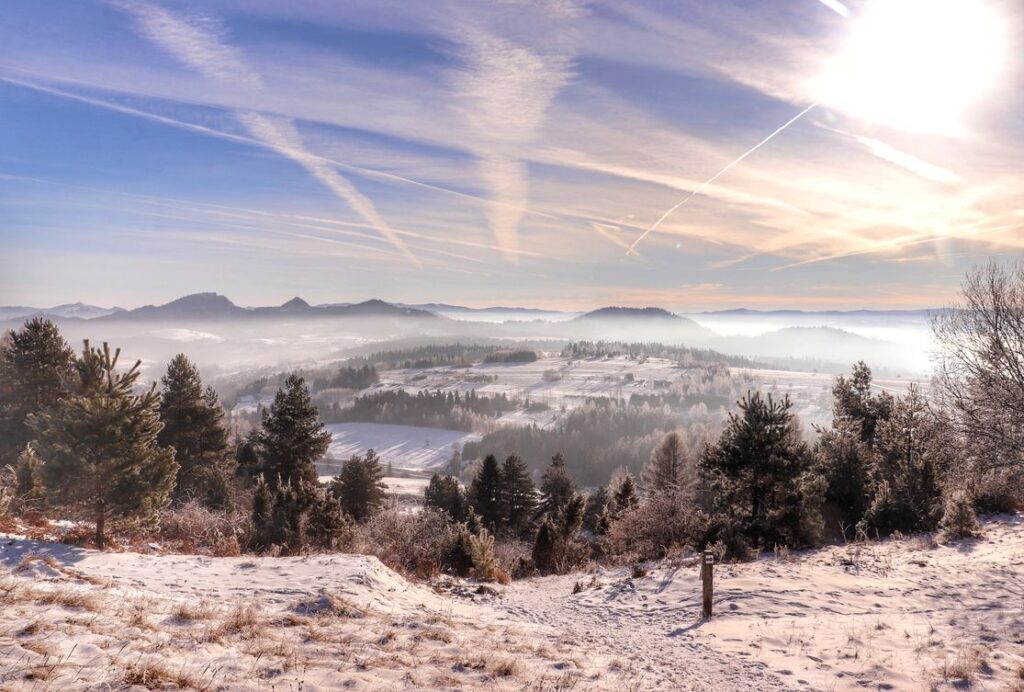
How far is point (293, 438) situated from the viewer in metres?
30.5

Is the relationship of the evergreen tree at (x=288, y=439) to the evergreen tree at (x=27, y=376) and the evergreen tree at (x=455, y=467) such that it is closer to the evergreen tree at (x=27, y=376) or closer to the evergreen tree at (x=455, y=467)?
the evergreen tree at (x=27, y=376)

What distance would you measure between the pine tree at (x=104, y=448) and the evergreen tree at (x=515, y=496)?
32285mm

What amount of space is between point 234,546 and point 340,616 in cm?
862

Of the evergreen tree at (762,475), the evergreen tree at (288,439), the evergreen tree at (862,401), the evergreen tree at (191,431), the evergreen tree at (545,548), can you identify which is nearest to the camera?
the evergreen tree at (762,475)

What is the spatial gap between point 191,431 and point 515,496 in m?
26.6

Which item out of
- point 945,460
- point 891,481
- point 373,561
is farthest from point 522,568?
point 891,481

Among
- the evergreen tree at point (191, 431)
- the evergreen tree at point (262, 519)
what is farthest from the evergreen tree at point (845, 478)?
the evergreen tree at point (191, 431)

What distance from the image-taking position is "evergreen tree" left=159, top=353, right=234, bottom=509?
102 feet

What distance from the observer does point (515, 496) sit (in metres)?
46.2

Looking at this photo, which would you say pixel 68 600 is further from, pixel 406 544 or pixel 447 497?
pixel 447 497

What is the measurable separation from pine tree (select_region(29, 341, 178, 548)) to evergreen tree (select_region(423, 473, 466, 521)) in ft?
107

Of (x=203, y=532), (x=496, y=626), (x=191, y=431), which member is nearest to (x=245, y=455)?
(x=191, y=431)

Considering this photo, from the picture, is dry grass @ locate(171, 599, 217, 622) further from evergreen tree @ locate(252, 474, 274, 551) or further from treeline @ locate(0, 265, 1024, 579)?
evergreen tree @ locate(252, 474, 274, 551)

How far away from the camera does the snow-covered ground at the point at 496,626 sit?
6.55 metres
